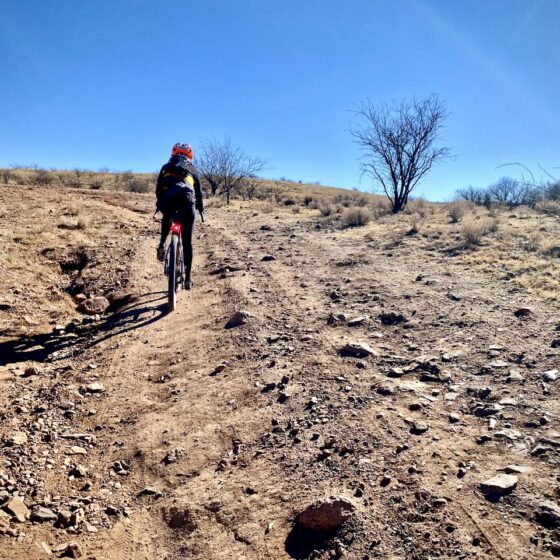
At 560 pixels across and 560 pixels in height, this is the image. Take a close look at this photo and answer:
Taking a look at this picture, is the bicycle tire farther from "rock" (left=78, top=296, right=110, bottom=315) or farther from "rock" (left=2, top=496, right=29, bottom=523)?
"rock" (left=2, top=496, right=29, bottom=523)

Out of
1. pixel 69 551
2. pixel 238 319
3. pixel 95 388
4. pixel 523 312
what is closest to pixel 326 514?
pixel 69 551

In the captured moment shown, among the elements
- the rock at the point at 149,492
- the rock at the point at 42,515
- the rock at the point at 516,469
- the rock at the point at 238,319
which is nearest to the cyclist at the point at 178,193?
the rock at the point at 238,319

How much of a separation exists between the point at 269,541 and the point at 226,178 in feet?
78.3

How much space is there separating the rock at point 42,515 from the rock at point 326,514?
1.40 metres

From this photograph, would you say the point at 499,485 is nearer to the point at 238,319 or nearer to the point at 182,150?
the point at 238,319

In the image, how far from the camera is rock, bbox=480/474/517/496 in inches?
99.2

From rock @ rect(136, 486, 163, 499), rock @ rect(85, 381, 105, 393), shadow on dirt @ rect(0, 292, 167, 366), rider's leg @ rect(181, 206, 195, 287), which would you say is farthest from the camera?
rider's leg @ rect(181, 206, 195, 287)

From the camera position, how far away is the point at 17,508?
2.67 meters

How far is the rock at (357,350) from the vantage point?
4.38 metres

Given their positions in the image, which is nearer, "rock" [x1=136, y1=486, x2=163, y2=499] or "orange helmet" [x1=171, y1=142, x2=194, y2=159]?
"rock" [x1=136, y1=486, x2=163, y2=499]

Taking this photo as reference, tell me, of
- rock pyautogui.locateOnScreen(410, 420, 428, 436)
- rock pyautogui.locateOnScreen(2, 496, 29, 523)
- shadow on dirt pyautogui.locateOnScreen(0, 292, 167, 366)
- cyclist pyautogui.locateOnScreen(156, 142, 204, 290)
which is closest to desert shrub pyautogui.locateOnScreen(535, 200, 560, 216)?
rock pyautogui.locateOnScreen(410, 420, 428, 436)

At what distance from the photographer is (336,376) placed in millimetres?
3971

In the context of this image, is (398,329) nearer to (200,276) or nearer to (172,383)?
(172,383)

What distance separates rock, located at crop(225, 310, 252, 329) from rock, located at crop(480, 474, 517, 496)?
10.3 ft
